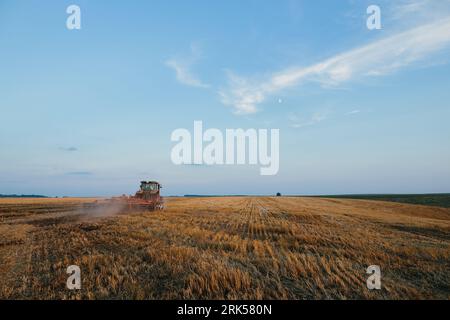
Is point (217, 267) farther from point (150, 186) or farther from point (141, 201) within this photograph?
point (150, 186)

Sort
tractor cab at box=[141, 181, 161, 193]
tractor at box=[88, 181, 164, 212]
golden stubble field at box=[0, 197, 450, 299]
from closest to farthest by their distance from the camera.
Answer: golden stubble field at box=[0, 197, 450, 299] → tractor at box=[88, 181, 164, 212] → tractor cab at box=[141, 181, 161, 193]

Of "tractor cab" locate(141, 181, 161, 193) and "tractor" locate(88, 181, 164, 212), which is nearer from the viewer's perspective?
"tractor" locate(88, 181, 164, 212)

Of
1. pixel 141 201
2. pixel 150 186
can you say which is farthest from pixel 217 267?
pixel 150 186

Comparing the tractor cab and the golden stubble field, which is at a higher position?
the tractor cab

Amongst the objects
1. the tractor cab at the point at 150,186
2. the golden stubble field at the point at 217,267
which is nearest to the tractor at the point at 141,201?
the tractor cab at the point at 150,186

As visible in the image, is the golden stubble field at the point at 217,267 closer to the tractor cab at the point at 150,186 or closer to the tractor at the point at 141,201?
the tractor at the point at 141,201

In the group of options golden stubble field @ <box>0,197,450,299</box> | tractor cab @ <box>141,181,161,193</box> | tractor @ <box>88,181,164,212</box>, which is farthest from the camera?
tractor cab @ <box>141,181,161,193</box>

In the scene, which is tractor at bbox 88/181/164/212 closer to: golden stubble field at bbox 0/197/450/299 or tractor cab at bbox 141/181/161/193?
tractor cab at bbox 141/181/161/193

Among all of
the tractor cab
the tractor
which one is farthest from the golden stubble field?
the tractor cab

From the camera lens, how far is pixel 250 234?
12.4m
